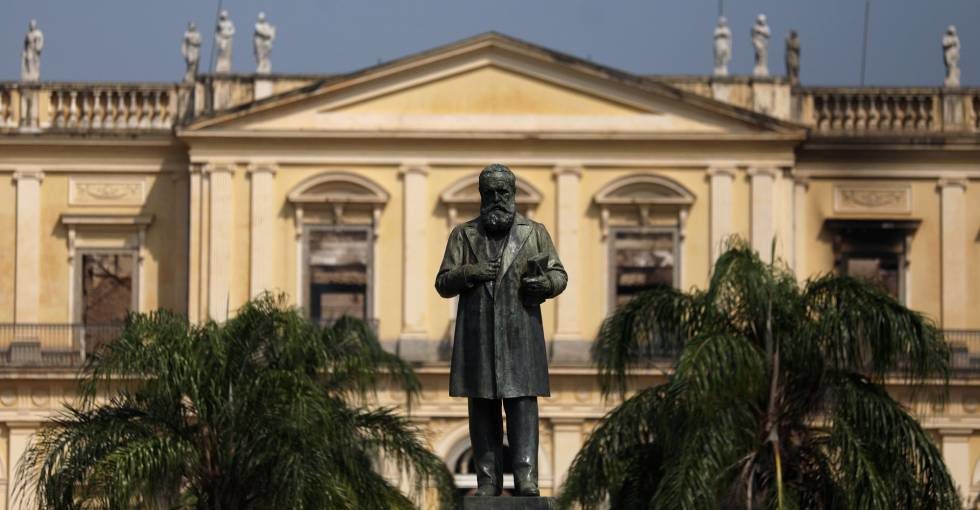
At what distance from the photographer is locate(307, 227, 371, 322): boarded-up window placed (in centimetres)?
5547

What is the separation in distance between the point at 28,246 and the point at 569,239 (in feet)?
29.7

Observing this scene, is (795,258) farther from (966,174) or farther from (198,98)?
(198,98)

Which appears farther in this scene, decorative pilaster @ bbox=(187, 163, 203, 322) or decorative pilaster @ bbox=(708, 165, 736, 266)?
decorative pilaster @ bbox=(708, 165, 736, 266)

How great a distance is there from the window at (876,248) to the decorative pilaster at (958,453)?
2.58 m

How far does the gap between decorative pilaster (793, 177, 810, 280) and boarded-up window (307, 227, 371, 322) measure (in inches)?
280

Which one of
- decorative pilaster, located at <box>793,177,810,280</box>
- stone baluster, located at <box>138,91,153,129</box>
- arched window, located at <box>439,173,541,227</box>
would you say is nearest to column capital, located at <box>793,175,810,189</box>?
decorative pilaster, located at <box>793,177,810,280</box>

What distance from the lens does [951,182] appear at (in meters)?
56.7

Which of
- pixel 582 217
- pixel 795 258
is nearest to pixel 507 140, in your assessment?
pixel 582 217

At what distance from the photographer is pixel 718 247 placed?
5534 centimetres

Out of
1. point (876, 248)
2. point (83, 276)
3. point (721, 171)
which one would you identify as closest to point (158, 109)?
point (83, 276)

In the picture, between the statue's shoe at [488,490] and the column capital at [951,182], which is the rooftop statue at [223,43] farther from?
the statue's shoe at [488,490]

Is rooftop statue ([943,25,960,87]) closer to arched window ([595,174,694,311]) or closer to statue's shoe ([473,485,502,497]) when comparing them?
arched window ([595,174,694,311])

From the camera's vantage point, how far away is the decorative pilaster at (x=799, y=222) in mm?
56031

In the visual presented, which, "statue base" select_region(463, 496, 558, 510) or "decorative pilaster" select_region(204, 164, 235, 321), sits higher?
"decorative pilaster" select_region(204, 164, 235, 321)
